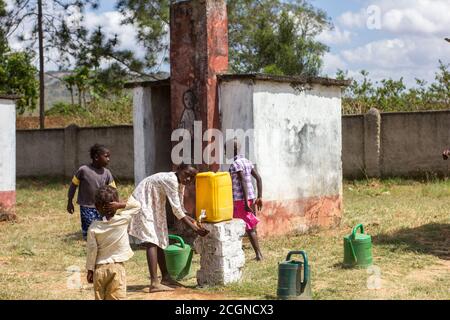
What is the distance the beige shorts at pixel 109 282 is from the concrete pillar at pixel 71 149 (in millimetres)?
15305

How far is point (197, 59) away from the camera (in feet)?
30.9

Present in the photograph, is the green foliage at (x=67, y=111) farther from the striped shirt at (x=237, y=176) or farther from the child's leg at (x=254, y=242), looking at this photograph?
the child's leg at (x=254, y=242)

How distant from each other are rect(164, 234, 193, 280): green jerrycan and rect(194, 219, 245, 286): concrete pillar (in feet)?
1.09

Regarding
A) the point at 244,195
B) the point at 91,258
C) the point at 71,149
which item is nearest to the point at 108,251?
the point at 91,258

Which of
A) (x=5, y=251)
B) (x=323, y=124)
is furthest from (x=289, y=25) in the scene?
(x=5, y=251)

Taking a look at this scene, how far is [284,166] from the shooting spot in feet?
32.0

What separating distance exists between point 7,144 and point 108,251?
8.09 m

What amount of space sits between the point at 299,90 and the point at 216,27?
5.21ft

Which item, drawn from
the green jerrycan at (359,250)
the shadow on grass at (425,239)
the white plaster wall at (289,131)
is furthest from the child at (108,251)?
the shadow on grass at (425,239)

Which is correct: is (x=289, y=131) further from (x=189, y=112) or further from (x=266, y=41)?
(x=266, y=41)

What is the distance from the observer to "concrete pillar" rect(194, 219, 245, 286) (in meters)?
6.73

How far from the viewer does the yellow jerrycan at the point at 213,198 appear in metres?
6.75

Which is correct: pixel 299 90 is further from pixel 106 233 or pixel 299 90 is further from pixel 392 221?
pixel 106 233

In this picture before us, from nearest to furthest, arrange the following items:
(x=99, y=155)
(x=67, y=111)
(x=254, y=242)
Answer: (x=99, y=155)
(x=254, y=242)
(x=67, y=111)
